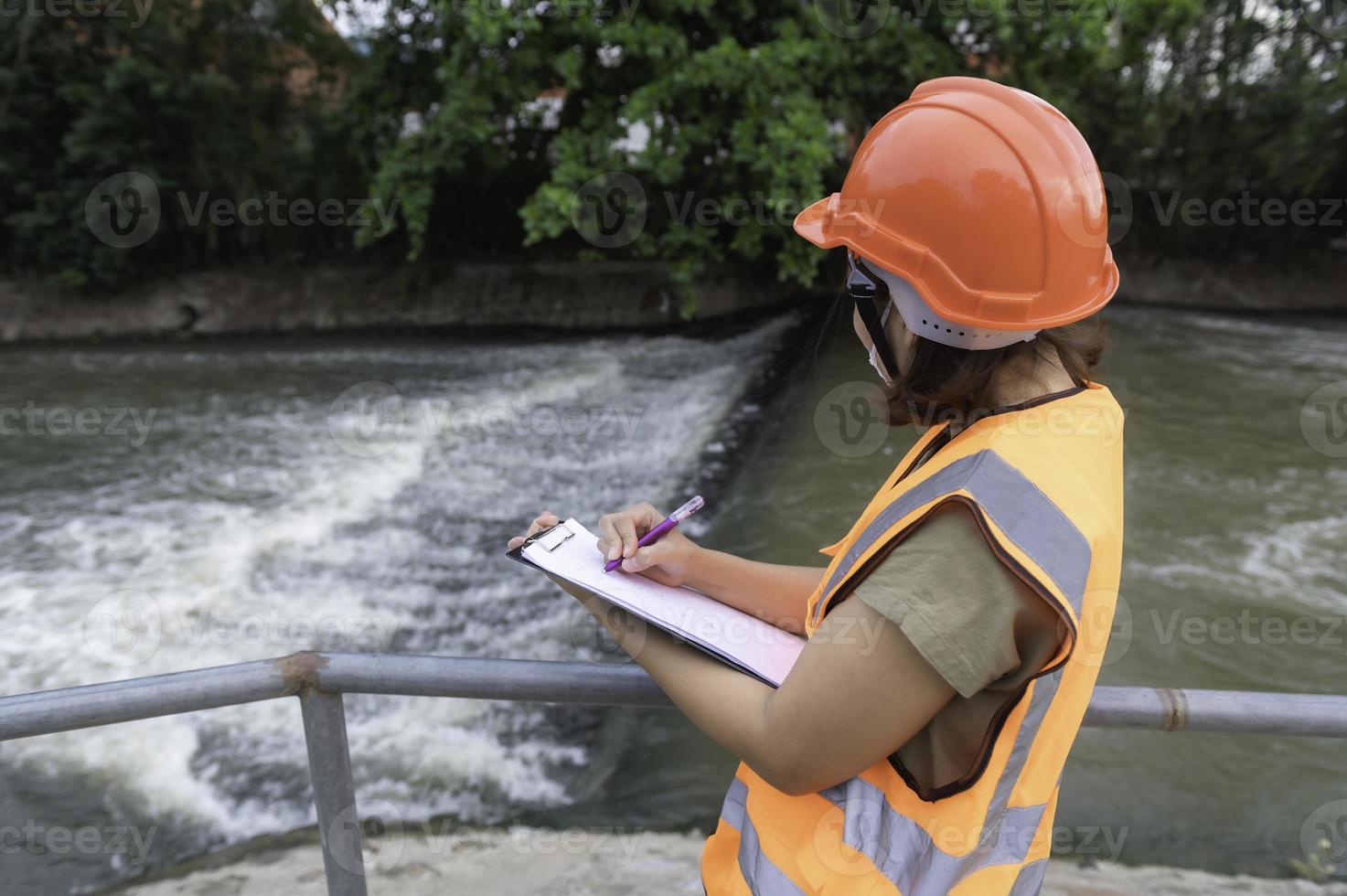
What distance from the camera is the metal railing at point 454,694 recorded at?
115 cm

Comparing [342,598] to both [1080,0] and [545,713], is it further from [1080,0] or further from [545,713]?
[1080,0]

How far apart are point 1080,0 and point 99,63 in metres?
12.8

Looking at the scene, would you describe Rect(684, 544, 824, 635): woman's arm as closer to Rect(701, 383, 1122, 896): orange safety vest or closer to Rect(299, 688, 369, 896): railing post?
Rect(701, 383, 1122, 896): orange safety vest

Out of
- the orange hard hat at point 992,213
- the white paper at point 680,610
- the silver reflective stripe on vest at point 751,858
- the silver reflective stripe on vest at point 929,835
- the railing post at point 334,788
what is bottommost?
the railing post at point 334,788

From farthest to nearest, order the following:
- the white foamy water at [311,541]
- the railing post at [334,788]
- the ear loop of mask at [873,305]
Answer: the white foamy water at [311,541] < the railing post at [334,788] < the ear loop of mask at [873,305]

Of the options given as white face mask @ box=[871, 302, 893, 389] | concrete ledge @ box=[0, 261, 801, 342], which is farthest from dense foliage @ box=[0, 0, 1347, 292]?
white face mask @ box=[871, 302, 893, 389]

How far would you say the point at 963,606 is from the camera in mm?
781

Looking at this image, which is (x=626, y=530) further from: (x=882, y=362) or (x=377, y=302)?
(x=377, y=302)

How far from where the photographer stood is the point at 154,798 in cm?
346

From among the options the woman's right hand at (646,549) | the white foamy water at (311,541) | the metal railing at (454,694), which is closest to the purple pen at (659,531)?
the woman's right hand at (646,549)

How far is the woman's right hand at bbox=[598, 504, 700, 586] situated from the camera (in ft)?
3.97

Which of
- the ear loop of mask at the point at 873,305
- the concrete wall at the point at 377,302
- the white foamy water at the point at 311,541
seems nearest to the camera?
the ear loop of mask at the point at 873,305

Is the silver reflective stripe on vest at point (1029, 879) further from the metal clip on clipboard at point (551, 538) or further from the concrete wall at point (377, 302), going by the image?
the concrete wall at point (377, 302)

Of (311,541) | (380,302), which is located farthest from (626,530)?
(380,302)
